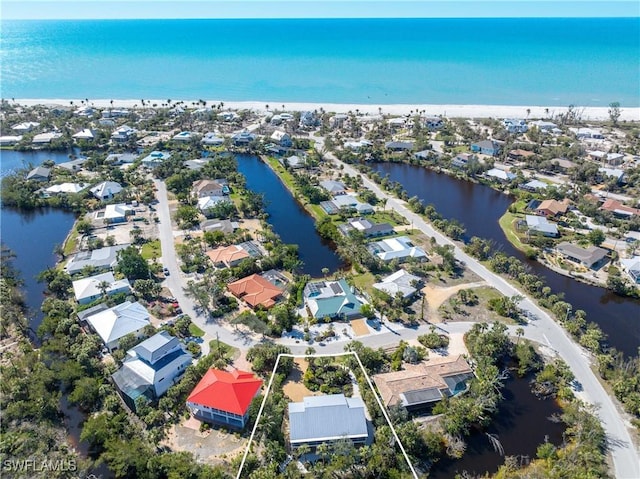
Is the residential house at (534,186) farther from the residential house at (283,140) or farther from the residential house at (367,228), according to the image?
the residential house at (283,140)

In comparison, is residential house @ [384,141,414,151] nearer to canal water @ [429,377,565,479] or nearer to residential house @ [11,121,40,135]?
canal water @ [429,377,565,479]

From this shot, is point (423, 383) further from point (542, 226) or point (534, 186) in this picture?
point (534, 186)

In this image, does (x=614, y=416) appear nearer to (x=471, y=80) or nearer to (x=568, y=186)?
(x=568, y=186)

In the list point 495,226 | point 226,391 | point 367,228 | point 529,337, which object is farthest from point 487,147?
point 226,391

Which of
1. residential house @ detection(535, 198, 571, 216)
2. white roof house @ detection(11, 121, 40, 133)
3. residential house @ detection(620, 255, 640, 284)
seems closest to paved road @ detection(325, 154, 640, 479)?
residential house @ detection(620, 255, 640, 284)

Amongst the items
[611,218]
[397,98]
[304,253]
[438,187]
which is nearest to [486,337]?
[304,253]
